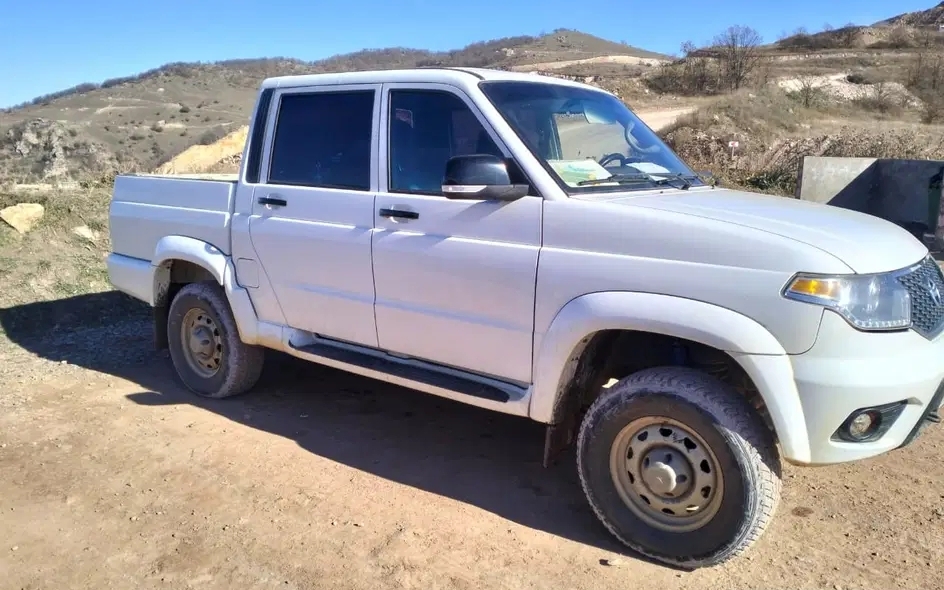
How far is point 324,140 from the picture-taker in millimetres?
4723

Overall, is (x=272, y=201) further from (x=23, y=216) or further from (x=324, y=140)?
(x=23, y=216)

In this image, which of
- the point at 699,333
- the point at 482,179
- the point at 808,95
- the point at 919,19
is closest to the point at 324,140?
the point at 482,179

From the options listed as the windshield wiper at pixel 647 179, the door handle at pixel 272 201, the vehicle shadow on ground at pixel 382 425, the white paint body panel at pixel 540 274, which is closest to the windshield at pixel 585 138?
the windshield wiper at pixel 647 179

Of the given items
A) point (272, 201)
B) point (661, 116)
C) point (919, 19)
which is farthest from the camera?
point (919, 19)

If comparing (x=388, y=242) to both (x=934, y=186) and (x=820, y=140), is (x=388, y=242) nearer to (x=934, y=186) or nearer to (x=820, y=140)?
(x=934, y=186)

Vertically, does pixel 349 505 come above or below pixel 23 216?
below

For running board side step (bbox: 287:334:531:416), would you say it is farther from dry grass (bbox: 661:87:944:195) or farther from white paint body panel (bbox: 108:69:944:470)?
dry grass (bbox: 661:87:944:195)

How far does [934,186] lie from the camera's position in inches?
460

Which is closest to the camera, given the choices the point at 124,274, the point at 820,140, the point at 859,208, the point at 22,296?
the point at 124,274

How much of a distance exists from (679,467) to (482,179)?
1.53 m

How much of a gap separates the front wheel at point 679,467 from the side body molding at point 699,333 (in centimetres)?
18

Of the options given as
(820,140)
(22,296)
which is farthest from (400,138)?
(820,140)

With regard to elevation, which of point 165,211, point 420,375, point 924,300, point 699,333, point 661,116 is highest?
point 661,116

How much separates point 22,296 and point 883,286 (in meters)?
7.48
